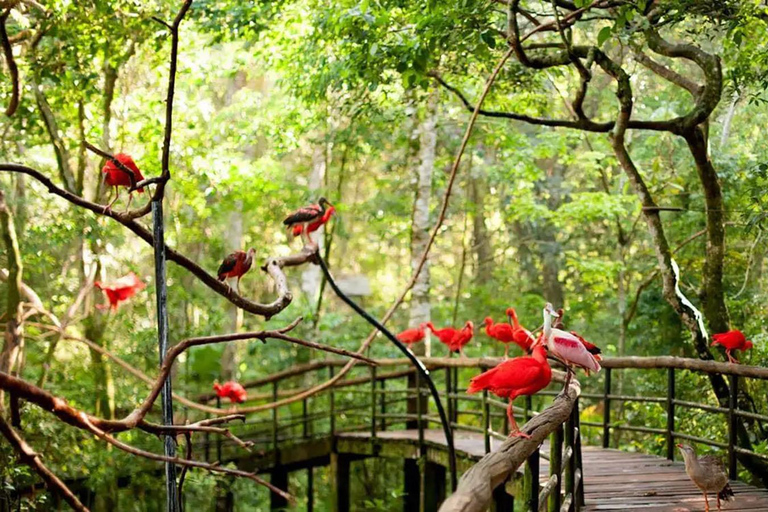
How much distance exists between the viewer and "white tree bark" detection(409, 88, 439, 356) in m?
9.92

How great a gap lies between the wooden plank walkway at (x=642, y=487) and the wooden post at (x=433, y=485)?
1423 mm

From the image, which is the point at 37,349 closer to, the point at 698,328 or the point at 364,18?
the point at 364,18

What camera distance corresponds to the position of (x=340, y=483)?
9414mm

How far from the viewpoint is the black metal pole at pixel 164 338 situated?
7.09 feet

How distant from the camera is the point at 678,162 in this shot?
35.2ft

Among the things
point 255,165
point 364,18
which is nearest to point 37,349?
point 255,165

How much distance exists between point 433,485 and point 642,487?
3392 millimetres

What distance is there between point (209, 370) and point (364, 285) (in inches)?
332

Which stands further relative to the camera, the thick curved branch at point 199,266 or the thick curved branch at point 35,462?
the thick curved branch at point 199,266

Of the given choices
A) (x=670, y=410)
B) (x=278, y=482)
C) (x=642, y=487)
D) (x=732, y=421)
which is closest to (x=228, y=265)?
(x=642, y=487)

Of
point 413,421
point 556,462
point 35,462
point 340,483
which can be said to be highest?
point 35,462

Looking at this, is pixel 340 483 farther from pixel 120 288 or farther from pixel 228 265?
pixel 228 265

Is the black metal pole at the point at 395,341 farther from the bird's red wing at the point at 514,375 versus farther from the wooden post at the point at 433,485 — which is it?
the wooden post at the point at 433,485

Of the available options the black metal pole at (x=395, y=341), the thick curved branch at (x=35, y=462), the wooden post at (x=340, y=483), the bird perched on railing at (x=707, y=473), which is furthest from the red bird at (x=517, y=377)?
the wooden post at (x=340, y=483)
